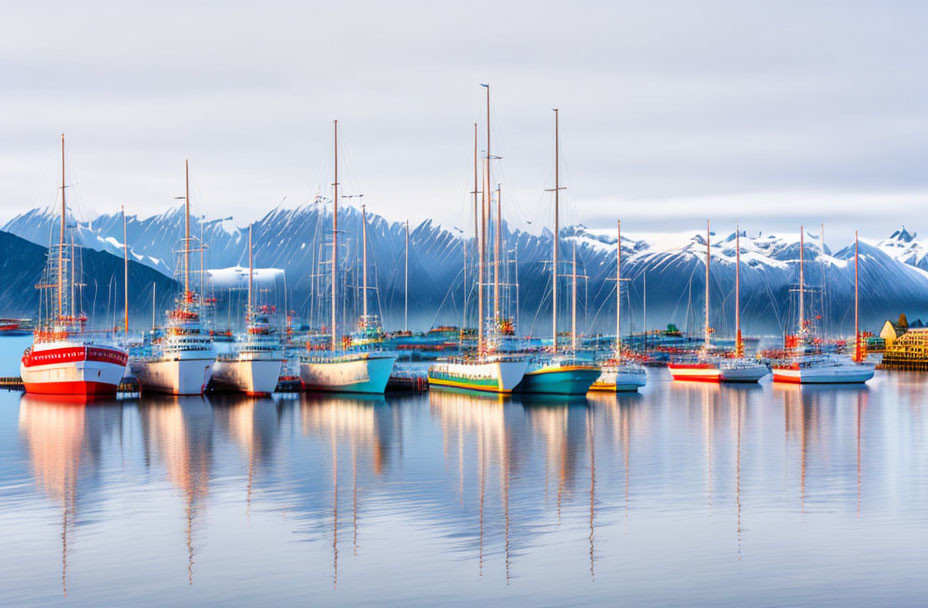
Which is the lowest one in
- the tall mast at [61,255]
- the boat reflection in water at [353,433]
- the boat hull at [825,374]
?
the boat reflection in water at [353,433]

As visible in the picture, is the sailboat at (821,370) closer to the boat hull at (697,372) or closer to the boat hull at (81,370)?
the boat hull at (697,372)

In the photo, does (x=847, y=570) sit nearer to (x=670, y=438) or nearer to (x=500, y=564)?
(x=500, y=564)

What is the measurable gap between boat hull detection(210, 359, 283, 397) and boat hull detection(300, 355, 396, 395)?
2.99 m

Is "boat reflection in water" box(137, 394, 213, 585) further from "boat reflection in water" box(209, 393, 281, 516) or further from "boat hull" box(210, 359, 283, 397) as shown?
"boat hull" box(210, 359, 283, 397)

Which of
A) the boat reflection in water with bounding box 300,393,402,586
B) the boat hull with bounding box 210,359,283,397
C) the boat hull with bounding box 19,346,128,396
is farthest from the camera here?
the boat hull with bounding box 210,359,283,397

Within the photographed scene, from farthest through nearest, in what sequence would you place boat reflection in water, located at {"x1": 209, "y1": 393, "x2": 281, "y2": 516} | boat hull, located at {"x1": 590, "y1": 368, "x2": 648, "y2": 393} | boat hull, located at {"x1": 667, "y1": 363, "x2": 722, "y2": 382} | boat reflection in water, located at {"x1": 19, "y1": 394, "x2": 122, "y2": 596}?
boat hull, located at {"x1": 667, "y1": 363, "x2": 722, "y2": 382}, boat hull, located at {"x1": 590, "y1": 368, "x2": 648, "y2": 393}, boat reflection in water, located at {"x1": 209, "y1": 393, "x2": 281, "y2": 516}, boat reflection in water, located at {"x1": 19, "y1": 394, "x2": 122, "y2": 596}

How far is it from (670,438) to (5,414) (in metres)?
38.1

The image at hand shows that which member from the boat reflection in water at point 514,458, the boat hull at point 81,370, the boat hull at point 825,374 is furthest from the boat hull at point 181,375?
the boat hull at point 825,374

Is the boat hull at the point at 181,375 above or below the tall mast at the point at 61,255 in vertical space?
below

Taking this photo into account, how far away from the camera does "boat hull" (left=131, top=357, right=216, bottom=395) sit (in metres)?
79.7

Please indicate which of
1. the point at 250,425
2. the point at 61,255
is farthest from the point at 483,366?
the point at 61,255

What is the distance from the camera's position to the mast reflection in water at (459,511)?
2395cm

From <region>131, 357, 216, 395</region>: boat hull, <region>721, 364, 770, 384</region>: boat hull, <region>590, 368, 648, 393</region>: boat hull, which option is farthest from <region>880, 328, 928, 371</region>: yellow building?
<region>131, 357, 216, 395</region>: boat hull

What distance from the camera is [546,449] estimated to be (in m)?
47.2
